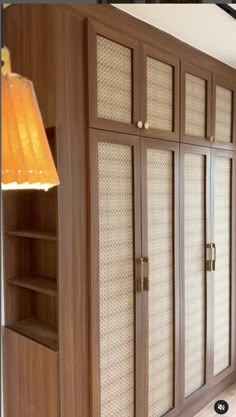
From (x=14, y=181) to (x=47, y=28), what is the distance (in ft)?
3.56

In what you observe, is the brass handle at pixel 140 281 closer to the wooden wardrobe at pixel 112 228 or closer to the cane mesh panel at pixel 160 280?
the wooden wardrobe at pixel 112 228

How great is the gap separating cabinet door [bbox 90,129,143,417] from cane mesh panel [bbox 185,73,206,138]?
57cm

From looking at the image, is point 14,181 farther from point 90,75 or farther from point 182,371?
point 182,371

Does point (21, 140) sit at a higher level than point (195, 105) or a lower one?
lower

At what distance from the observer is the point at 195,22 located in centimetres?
185

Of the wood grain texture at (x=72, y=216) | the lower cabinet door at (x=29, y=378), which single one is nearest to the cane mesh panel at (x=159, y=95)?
the wood grain texture at (x=72, y=216)

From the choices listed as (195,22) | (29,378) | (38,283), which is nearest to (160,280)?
(38,283)

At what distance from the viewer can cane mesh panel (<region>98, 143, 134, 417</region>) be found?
1667 millimetres

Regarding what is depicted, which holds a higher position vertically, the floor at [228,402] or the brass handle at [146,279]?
the brass handle at [146,279]

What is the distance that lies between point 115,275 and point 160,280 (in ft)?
1.27

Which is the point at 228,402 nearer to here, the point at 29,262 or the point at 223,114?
the point at 29,262

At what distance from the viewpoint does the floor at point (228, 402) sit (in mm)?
2277

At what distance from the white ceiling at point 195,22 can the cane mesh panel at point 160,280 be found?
701 mm

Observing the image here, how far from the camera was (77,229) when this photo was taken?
156 centimetres
